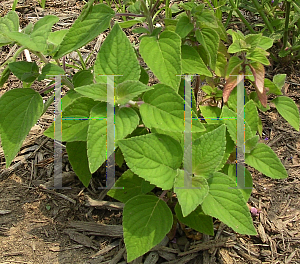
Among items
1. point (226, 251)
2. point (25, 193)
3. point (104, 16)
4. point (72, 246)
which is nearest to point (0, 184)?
point (25, 193)

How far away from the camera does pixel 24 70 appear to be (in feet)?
5.72

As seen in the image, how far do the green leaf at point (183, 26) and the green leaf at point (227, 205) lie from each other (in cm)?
81

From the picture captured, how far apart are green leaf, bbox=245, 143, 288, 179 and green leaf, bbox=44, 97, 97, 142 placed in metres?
0.86

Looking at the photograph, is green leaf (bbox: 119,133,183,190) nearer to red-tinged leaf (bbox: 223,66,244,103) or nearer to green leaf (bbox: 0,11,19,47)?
red-tinged leaf (bbox: 223,66,244,103)

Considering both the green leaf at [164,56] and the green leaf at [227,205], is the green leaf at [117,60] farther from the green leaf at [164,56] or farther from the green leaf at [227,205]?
the green leaf at [227,205]

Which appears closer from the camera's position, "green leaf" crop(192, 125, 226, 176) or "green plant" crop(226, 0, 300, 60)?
"green leaf" crop(192, 125, 226, 176)

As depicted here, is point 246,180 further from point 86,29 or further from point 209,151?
point 86,29

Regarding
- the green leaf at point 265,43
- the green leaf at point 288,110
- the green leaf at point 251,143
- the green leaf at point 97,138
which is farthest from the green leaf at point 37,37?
the green leaf at point 288,110

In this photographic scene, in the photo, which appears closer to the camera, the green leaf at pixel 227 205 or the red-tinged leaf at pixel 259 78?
the green leaf at pixel 227 205

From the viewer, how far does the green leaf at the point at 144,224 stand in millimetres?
1513

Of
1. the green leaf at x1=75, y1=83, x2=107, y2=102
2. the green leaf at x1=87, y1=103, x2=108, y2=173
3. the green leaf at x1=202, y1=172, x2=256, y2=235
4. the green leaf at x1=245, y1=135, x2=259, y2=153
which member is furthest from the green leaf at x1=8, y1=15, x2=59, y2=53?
the green leaf at x1=245, y1=135, x2=259, y2=153

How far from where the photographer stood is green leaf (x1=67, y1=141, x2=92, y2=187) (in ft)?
6.16

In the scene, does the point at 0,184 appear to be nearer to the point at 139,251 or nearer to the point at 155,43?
the point at 139,251

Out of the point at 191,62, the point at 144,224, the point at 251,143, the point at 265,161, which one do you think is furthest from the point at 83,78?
the point at 265,161
